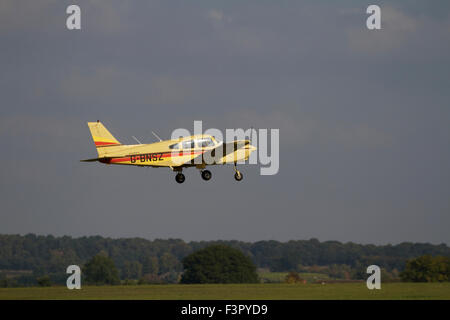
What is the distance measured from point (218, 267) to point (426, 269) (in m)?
31.1

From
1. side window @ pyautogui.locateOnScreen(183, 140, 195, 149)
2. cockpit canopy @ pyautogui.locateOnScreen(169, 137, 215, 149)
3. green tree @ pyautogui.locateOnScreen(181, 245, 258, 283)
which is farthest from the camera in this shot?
green tree @ pyautogui.locateOnScreen(181, 245, 258, 283)

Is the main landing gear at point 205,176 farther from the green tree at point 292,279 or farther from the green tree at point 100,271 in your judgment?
the green tree at point 100,271

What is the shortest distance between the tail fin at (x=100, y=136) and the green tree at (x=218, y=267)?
5930cm

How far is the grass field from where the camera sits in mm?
54594

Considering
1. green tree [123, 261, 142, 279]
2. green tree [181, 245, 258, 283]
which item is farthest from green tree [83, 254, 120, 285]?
green tree [123, 261, 142, 279]

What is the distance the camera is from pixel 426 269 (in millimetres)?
93938

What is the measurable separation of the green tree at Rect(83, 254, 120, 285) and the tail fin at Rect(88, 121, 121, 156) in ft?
249

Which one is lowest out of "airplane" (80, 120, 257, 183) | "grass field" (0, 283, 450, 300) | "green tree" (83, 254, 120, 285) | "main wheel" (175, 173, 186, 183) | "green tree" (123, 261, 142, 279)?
"green tree" (123, 261, 142, 279)

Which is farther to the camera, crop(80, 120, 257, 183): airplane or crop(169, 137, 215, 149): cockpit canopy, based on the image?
crop(169, 137, 215, 149): cockpit canopy

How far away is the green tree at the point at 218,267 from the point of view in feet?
362

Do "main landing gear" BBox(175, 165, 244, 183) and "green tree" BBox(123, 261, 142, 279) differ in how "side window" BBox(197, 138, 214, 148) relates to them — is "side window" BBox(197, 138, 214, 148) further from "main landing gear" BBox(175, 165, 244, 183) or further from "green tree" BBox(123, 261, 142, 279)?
"green tree" BBox(123, 261, 142, 279)
